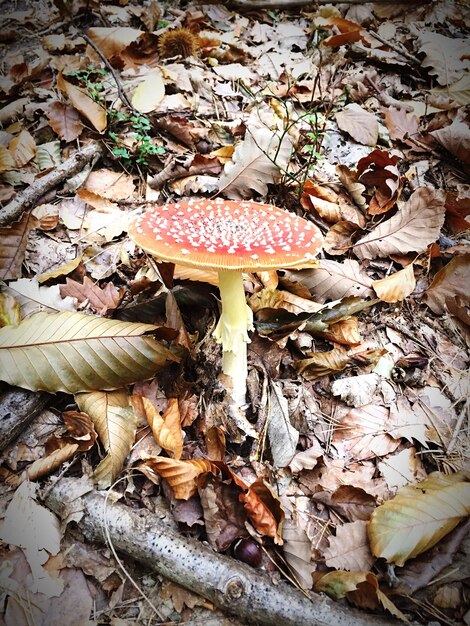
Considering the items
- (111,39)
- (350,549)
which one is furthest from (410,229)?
(111,39)

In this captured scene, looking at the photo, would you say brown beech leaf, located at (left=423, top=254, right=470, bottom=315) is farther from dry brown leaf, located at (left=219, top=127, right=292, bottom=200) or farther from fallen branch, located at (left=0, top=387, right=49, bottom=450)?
fallen branch, located at (left=0, top=387, right=49, bottom=450)

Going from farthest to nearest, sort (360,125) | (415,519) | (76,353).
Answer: (360,125), (76,353), (415,519)

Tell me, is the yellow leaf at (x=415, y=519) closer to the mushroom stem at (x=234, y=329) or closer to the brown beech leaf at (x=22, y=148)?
the mushroom stem at (x=234, y=329)

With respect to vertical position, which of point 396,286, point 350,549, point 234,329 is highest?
point 234,329

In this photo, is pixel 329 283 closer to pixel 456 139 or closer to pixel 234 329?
pixel 234 329

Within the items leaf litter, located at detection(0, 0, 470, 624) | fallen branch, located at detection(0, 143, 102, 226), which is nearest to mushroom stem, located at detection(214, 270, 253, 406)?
leaf litter, located at detection(0, 0, 470, 624)

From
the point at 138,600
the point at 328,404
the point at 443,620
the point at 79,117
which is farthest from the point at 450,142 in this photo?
the point at 138,600
